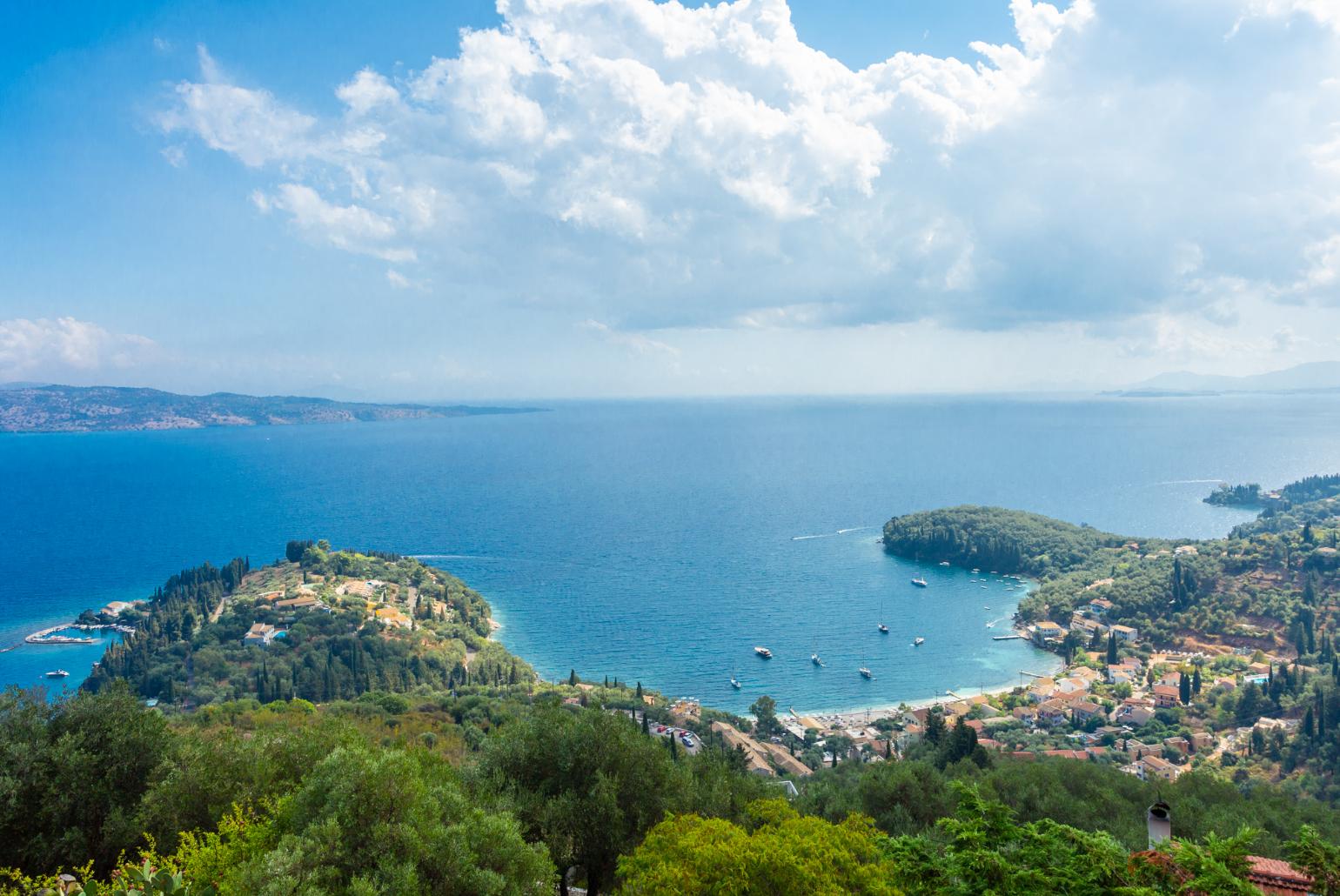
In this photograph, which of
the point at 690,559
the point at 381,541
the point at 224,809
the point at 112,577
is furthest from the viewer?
the point at 381,541

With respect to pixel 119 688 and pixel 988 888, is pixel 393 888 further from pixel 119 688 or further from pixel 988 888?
pixel 119 688

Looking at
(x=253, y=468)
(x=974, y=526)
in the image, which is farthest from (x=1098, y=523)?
(x=253, y=468)

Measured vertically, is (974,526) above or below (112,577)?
above

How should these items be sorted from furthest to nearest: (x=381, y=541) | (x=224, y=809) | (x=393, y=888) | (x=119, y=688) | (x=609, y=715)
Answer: (x=381, y=541) < (x=609, y=715) < (x=119, y=688) < (x=224, y=809) < (x=393, y=888)

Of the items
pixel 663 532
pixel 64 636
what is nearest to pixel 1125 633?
pixel 663 532

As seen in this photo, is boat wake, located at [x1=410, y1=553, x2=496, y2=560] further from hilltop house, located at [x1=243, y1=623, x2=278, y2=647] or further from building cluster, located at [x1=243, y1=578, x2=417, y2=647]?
hilltop house, located at [x1=243, y1=623, x2=278, y2=647]

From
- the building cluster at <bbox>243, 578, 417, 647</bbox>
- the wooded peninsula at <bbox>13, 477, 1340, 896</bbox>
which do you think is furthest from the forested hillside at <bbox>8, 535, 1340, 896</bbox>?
the building cluster at <bbox>243, 578, 417, 647</bbox>
